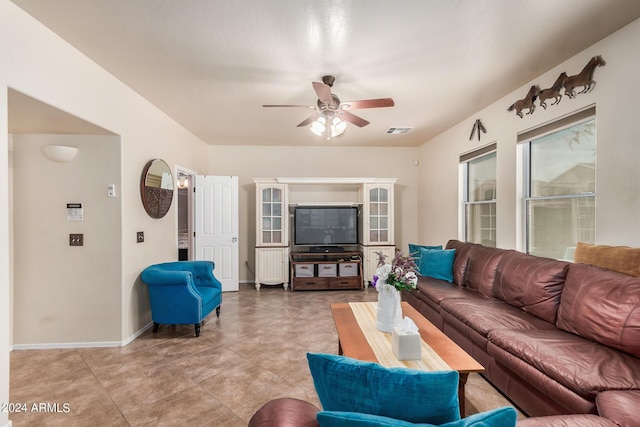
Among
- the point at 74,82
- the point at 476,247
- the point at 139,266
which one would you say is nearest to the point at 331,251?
the point at 476,247

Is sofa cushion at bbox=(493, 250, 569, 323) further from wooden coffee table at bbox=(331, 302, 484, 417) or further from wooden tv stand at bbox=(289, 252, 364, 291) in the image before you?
wooden tv stand at bbox=(289, 252, 364, 291)

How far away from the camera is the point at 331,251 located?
538 centimetres

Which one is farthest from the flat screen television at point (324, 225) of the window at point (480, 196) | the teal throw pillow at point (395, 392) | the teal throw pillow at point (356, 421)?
the teal throw pillow at point (356, 421)

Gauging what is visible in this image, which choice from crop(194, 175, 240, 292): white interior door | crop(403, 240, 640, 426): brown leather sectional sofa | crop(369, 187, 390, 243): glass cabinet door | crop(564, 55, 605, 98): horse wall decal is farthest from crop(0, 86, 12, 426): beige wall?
crop(369, 187, 390, 243): glass cabinet door

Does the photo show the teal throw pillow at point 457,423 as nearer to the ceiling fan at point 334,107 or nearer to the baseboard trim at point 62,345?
the ceiling fan at point 334,107

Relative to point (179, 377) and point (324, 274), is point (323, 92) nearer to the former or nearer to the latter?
point (179, 377)

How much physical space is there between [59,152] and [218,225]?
2405 millimetres

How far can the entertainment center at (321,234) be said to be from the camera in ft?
16.8

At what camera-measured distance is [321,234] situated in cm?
538

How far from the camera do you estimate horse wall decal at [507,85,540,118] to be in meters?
2.86

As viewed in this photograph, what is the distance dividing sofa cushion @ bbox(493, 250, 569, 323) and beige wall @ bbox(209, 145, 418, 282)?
119 inches

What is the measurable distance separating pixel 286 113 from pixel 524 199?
291cm

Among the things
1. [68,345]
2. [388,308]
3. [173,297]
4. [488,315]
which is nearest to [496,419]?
[388,308]

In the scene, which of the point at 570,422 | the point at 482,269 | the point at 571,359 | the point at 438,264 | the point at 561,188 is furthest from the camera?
the point at 438,264
